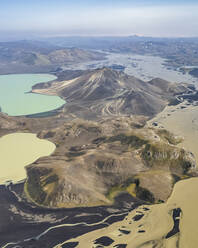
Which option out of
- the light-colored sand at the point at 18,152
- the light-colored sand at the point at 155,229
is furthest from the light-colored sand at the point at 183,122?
the light-colored sand at the point at 18,152

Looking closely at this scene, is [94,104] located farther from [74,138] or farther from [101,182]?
[101,182]

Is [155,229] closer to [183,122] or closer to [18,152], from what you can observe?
[18,152]

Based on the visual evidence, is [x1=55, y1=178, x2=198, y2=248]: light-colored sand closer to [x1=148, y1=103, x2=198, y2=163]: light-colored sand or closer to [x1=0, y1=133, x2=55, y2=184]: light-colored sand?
[x1=148, y1=103, x2=198, y2=163]: light-colored sand

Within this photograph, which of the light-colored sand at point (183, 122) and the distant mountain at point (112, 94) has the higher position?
the distant mountain at point (112, 94)

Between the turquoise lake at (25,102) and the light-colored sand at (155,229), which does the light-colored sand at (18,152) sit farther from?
the turquoise lake at (25,102)

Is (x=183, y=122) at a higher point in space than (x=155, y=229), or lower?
higher

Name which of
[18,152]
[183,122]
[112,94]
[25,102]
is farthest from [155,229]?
[25,102]
